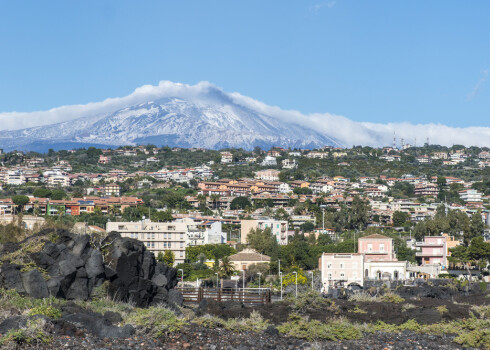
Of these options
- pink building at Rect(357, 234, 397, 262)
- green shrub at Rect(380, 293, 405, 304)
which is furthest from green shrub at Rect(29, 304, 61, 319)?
pink building at Rect(357, 234, 397, 262)

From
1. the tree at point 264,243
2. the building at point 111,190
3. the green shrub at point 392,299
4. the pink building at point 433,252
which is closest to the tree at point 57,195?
the building at point 111,190

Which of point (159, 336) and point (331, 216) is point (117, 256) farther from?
point (331, 216)

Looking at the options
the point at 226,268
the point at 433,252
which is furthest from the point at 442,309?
the point at 433,252

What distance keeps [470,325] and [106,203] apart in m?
123

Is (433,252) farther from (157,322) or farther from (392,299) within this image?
(157,322)

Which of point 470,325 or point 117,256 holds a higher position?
point 117,256

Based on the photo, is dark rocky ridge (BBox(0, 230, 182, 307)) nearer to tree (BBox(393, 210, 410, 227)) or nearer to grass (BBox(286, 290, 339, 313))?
grass (BBox(286, 290, 339, 313))

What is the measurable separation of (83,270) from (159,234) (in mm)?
56446

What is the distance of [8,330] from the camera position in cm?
2514

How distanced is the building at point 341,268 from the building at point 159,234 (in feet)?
74.1

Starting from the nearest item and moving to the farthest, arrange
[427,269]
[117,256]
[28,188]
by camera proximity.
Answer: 1. [117,256]
2. [427,269]
3. [28,188]

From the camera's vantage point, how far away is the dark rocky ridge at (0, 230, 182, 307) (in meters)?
32.5

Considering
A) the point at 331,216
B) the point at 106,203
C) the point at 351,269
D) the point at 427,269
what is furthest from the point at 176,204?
the point at 351,269

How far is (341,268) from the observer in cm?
7300
